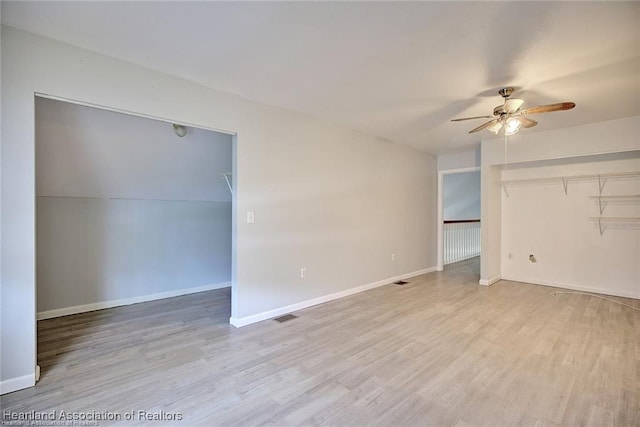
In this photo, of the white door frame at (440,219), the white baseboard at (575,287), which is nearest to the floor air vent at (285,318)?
the white door frame at (440,219)

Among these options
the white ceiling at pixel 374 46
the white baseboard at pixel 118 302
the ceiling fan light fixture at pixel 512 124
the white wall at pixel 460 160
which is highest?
the white ceiling at pixel 374 46

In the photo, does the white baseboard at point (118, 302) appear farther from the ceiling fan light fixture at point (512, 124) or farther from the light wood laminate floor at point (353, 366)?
the ceiling fan light fixture at point (512, 124)

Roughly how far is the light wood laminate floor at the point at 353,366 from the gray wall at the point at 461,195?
4273 millimetres

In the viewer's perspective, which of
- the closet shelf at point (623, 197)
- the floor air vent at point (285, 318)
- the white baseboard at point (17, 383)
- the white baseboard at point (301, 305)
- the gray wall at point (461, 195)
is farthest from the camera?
the gray wall at point (461, 195)

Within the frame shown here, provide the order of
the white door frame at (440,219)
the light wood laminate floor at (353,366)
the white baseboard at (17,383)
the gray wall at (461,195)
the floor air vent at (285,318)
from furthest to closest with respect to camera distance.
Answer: the gray wall at (461,195) → the white door frame at (440,219) → the floor air vent at (285,318) → the white baseboard at (17,383) → the light wood laminate floor at (353,366)

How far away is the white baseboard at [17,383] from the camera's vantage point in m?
1.85

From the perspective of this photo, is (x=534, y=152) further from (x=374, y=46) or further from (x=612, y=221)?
(x=374, y=46)

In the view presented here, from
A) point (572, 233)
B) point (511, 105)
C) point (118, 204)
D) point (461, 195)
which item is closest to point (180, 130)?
point (118, 204)

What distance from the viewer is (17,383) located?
1888 millimetres

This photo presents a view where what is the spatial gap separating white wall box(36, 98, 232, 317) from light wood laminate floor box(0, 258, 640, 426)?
1.41 ft

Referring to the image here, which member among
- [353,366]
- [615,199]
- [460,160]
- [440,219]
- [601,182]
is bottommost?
[353,366]

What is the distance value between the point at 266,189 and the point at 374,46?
1.75m

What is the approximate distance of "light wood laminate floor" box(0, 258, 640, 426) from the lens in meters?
1.71

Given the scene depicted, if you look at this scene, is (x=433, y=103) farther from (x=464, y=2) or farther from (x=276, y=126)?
(x=276, y=126)
